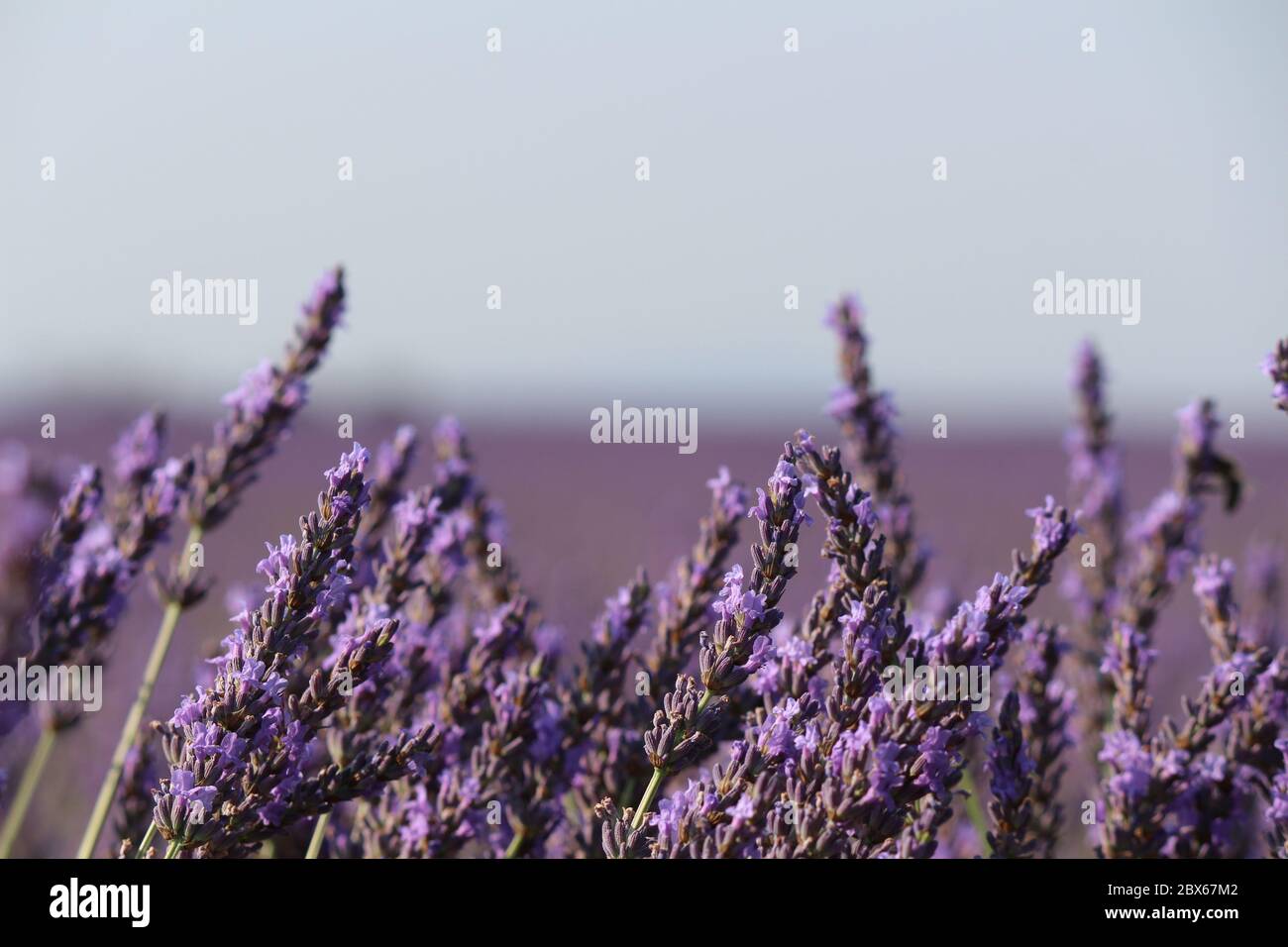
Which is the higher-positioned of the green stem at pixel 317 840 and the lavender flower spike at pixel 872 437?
the lavender flower spike at pixel 872 437

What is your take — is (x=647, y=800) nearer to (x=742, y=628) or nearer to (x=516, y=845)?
(x=742, y=628)

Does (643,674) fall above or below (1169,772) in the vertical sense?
above

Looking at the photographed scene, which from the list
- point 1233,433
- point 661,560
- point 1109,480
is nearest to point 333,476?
point 1233,433

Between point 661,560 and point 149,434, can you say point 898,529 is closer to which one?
point 149,434

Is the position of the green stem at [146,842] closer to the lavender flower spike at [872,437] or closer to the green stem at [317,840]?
the green stem at [317,840]

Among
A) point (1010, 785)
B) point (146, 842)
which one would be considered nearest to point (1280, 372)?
point (1010, 785)

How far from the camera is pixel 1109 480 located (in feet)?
12.7

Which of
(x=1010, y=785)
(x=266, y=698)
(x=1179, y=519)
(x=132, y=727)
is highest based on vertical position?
(x=1179, y=519)

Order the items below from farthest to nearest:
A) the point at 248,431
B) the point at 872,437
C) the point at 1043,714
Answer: the point at 872,437
the point at 248,431
the point at 1043,714

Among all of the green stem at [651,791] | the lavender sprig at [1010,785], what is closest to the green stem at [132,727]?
the green stem at [651,791]

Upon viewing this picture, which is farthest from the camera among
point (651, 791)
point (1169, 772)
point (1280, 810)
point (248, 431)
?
point (248, 431)

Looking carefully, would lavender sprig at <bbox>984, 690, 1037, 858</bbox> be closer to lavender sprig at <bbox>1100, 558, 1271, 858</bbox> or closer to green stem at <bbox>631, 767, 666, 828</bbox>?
lavender sprig at <bbox>1100, 558, 1271, 858</bbox>

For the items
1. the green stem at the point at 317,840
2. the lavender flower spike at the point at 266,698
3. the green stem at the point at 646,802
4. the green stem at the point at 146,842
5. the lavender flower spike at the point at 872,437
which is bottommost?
the green stem at the point at 317,840

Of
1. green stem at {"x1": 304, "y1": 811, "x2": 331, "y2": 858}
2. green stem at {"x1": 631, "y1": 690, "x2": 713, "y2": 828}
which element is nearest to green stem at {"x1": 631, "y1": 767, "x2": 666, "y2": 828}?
green stem at {"x1": 631, "y1": 690, "x2": 713, "y2": 828}
